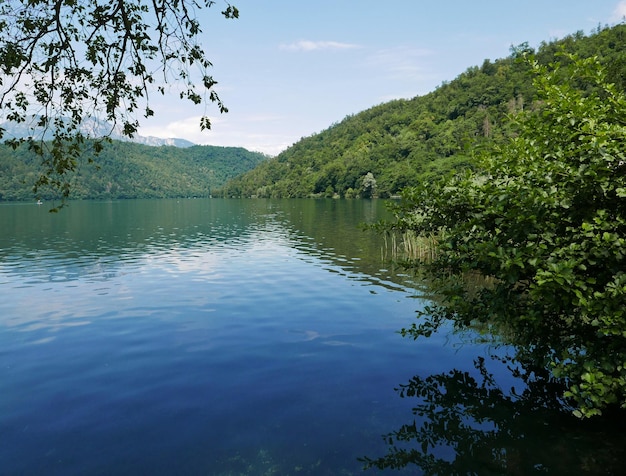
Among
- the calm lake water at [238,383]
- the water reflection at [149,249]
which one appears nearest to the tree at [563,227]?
the calm lake water at [238,383]

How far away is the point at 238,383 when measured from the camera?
13.3m

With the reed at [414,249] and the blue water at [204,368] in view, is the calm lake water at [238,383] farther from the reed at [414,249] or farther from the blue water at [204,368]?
the reed at [414,249]

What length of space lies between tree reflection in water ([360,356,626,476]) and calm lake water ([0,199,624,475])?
0.05 metres

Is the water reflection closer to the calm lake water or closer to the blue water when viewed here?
the blue water

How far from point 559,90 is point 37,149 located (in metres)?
11.5

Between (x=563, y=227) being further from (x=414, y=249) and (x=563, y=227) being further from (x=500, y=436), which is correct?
(x=414, y=249)

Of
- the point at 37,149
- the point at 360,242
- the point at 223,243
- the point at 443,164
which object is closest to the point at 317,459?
the point at 37,149

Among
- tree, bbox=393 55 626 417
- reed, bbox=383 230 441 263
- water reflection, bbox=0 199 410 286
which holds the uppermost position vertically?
tree, bbox=393 55 626 417

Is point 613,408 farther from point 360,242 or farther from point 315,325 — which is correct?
point 360,242

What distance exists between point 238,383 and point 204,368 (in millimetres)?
1896

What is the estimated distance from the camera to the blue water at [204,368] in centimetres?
956

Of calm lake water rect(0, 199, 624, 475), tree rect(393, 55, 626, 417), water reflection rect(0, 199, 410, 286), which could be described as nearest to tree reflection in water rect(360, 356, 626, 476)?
calm lake water rect(0, 199, 624, 475)

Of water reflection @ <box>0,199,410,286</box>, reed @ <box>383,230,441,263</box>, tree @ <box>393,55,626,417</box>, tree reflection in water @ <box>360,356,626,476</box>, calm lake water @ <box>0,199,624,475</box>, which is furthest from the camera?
reed @ <box>383,230,441,263</box>

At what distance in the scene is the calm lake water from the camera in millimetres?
9297
